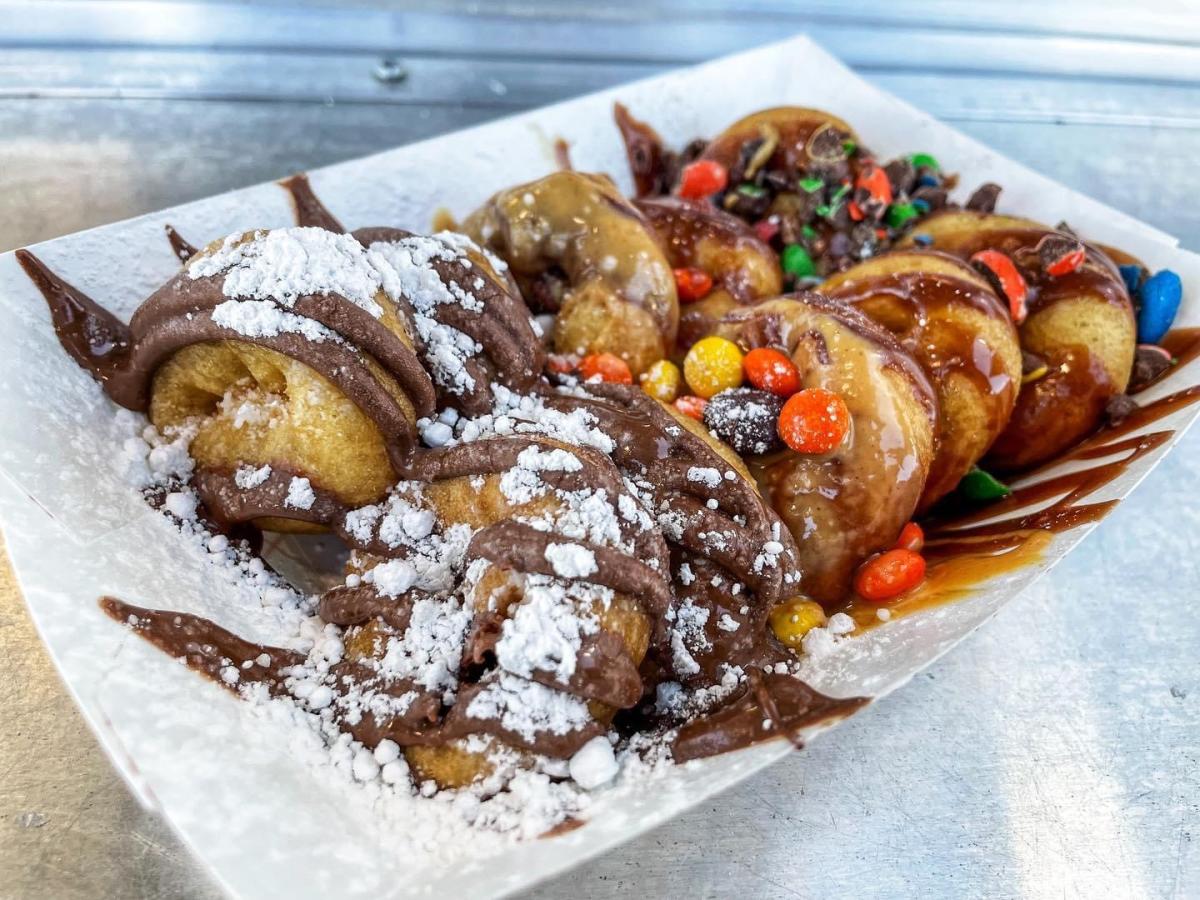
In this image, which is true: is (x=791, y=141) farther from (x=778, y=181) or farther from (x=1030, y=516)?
(x=1030, y=516)

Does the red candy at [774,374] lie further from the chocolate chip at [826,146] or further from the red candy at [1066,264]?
the chocolate chip at [826,146]

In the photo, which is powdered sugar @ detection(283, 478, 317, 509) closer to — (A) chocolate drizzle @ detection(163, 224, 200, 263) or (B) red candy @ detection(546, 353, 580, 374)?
(B) red candy @ detection(546, 353, 580, 374)

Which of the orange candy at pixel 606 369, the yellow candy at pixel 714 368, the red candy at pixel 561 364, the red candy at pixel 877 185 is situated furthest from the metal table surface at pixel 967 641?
the red candy at pixel 561 364

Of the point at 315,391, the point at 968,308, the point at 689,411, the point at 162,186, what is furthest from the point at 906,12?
the point at 315,391

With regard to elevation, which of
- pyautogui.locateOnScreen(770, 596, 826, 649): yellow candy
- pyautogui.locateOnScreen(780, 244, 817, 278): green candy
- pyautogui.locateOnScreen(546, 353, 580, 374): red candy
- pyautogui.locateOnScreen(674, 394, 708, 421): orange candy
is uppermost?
pyautogui.locateOnScreen(780, 244, 817, 278): green candy

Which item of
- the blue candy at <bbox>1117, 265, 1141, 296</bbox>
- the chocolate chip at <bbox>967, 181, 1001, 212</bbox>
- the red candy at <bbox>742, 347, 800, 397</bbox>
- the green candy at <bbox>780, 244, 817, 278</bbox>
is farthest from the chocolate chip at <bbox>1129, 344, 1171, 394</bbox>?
the red candy at <bbox>742, 347, 800, 397</bbox>

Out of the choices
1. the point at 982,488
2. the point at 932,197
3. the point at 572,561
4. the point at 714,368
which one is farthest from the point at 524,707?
the point at 932,197
